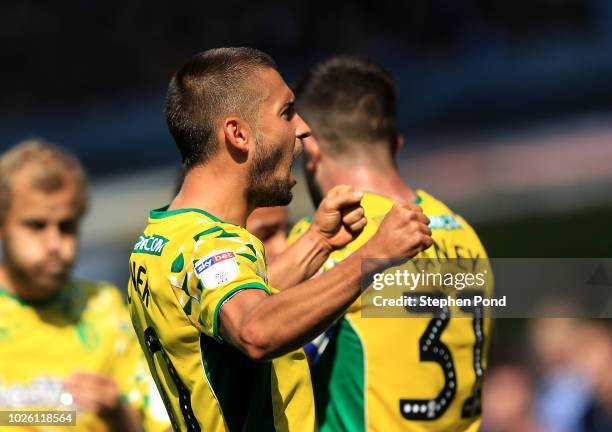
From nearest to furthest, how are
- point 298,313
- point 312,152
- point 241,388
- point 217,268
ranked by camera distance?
point 298,313, point 217,268, point 241,388, point 312,152

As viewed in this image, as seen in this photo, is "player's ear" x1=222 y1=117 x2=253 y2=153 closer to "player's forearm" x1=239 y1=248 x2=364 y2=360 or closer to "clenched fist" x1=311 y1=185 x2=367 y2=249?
"clenched fist" x1=311 y1=185 x2=367 y2=249

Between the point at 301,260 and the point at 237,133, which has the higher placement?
the point at 237,133

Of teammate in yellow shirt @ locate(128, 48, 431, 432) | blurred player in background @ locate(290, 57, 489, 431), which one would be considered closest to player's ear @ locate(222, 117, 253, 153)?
teammate in yellow shirt @ locate(128, 48, 431, 432)

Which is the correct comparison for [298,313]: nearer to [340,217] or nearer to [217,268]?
[217,268]

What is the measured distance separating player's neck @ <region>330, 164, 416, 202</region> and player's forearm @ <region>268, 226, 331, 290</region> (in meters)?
0.49

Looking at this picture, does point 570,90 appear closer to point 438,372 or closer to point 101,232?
point 101,232

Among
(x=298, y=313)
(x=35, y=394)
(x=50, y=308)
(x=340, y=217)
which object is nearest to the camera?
(x=298, y=313)

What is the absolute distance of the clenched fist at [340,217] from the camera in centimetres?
341

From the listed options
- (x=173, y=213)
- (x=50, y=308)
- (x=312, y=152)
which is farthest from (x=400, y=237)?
(x=50, y=308)

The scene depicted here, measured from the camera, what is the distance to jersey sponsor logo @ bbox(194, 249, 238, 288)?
9.37 ft

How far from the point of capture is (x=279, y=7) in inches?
573

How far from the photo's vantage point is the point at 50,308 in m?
4.76

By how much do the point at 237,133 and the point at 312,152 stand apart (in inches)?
40.1

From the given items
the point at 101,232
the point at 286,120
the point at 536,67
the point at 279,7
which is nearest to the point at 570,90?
the point at 536,67
